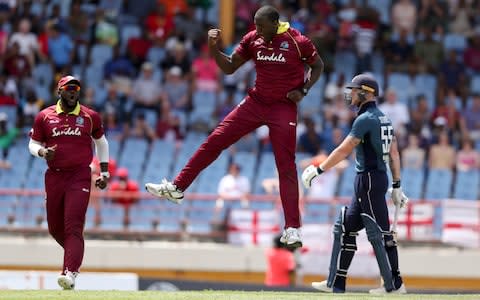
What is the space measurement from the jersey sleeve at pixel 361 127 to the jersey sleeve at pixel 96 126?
2803 millimetres

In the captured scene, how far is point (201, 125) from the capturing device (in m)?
27.9

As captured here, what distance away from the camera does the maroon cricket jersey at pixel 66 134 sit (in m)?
17.2

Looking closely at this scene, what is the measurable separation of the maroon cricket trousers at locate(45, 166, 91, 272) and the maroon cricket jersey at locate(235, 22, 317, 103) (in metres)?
2.12

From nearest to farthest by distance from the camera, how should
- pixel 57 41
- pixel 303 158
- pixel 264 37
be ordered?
pixel 264 37, pixel 303 158, pixel 57 41

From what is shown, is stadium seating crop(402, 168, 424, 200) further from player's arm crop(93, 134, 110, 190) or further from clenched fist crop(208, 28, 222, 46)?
clenched fist crop(208, 28, 222, 46)

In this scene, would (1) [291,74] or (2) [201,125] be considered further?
(2) [201,125]

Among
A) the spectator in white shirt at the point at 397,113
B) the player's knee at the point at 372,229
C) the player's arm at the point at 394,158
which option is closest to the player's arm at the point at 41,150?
the player's knee at the point at 372,229

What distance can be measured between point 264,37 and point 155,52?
13150mm

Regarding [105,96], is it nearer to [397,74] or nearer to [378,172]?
[397,74]

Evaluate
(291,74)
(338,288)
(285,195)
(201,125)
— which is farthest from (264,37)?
(201,125)

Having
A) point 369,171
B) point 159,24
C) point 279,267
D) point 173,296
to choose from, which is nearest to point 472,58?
point 159,24

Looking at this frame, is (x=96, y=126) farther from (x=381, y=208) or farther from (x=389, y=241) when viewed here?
(x=389, y=241)

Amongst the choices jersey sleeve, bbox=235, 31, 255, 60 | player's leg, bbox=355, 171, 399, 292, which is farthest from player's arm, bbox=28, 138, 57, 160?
player's leg, bbox=355, 171, 399, 292

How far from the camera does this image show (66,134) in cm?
1725
